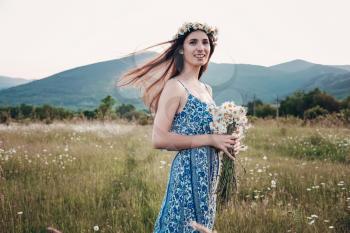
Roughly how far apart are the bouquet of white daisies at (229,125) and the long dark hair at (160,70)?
56cm

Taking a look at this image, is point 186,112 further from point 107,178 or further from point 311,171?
point 311,171

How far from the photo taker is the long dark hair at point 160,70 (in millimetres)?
3375

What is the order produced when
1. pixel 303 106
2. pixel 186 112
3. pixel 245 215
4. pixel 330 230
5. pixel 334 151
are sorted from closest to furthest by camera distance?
pixel 186 112 → pixel 330 230 → pixel 245 215 → pixel 334 151 → pixel 303 106

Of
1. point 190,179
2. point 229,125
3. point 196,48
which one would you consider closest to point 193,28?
point 196,48

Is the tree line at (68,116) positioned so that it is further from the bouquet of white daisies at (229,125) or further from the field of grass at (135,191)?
the bouquet of white daisies at (229,125)

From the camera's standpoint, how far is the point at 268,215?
4.29 meters

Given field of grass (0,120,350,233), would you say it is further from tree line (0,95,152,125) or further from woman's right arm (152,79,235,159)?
tree line (0,95,152,125)

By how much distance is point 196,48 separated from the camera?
3.20m

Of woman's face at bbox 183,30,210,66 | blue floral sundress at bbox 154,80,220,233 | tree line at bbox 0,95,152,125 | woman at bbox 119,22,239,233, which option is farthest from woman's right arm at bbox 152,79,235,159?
tree line at bbox 0,95,152,125

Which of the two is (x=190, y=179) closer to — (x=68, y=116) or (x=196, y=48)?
(x=196, y=48)

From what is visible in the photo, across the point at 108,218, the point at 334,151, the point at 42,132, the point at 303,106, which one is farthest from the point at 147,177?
the point at 303,106

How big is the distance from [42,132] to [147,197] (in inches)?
280

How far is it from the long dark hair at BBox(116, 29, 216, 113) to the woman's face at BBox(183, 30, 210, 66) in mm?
82

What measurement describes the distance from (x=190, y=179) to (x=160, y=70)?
1.04 m
